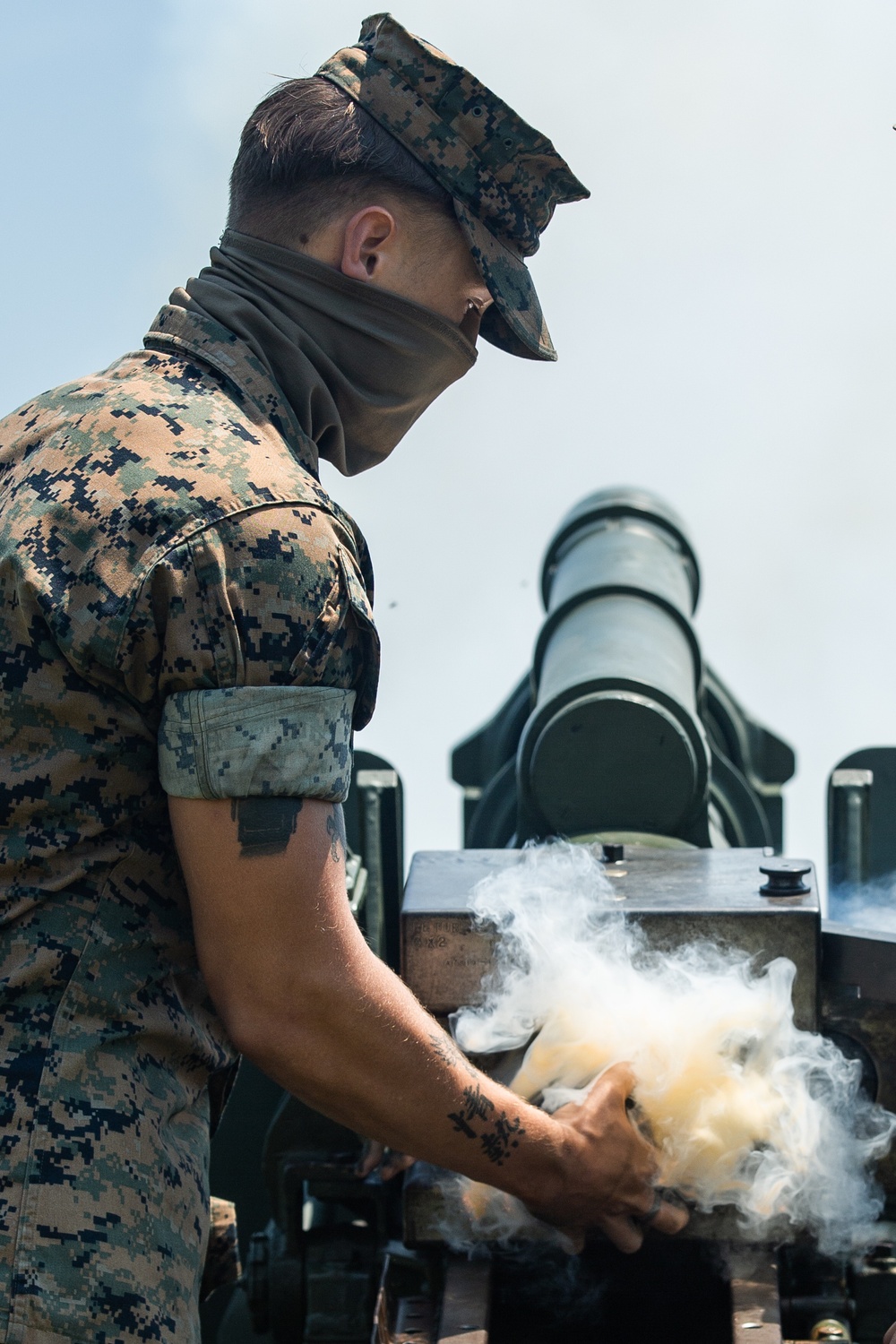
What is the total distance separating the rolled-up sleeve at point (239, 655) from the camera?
1846mm

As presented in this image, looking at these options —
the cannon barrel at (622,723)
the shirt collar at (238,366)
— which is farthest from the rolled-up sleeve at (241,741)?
the cannon barrel at (622,723)

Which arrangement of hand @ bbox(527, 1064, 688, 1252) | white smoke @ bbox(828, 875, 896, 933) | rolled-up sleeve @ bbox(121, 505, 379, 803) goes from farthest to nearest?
white smoke @ bbox(828, 875, 896, 933), hand @ bbox(527, 1064, 688, 1252), rolled-up sleeve @ bbox(121, 505, 379, 803)

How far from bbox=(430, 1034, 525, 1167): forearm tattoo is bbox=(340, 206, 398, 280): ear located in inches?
40.2

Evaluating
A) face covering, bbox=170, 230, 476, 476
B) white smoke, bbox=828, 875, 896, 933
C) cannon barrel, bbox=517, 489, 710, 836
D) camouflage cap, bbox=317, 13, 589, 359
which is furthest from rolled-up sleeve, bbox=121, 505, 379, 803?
white smoke, bbox=828, 875, 896, 933

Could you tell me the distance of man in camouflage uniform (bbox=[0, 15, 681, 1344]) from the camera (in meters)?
1.86

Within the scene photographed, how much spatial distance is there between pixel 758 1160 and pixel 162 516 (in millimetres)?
1600

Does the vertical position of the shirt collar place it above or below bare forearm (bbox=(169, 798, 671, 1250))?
above

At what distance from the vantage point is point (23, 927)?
1930 mm

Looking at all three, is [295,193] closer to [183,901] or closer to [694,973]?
[183,901]

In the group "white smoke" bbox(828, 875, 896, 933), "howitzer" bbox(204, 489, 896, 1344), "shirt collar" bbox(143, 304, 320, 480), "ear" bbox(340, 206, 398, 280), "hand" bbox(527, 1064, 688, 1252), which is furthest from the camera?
"white smoke" bbox(828, 875, 896, 933)

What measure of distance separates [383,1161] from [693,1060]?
0.68 metres

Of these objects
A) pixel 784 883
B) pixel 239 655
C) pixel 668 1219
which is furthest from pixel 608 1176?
pixel 239 655

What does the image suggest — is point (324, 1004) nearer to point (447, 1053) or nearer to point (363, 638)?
point (447, 1053)

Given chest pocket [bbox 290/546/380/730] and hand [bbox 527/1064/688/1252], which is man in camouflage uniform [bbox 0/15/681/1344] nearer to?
chest pocket [bbox 290/546/380/730]
